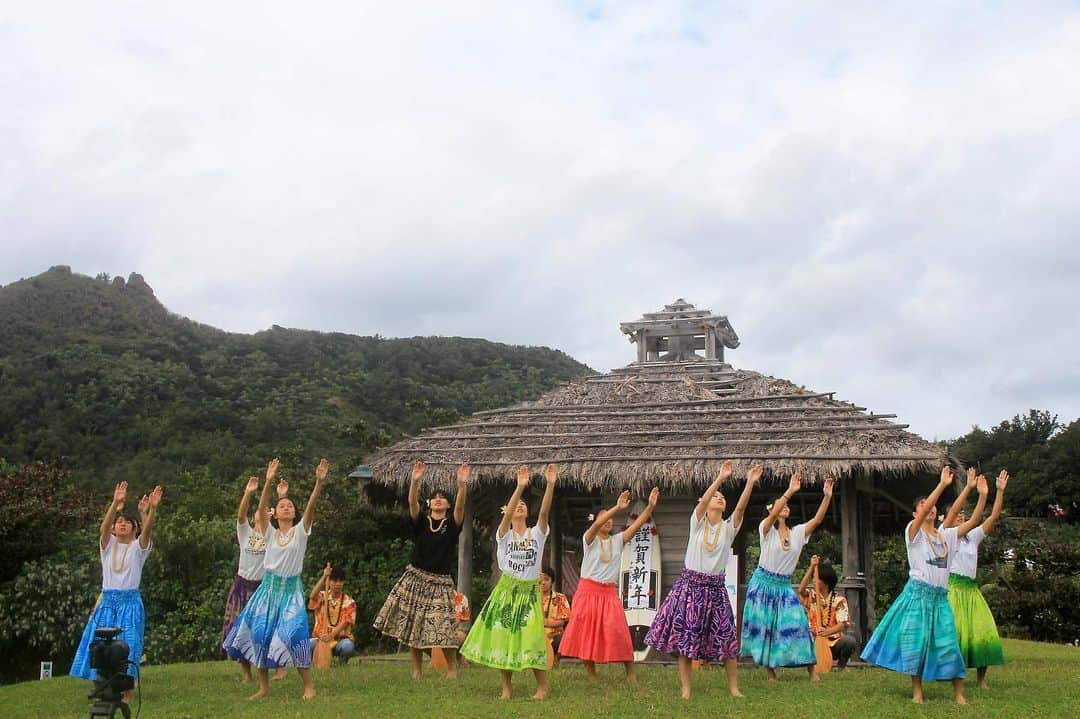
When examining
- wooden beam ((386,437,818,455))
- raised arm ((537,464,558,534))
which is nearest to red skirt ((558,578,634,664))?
raised arm ((537,464,558,534))

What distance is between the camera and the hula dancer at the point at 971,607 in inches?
361

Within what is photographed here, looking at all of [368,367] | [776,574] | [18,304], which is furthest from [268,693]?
[18,304]

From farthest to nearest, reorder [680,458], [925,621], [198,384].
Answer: [198,384] < [680,458] < [925,621]

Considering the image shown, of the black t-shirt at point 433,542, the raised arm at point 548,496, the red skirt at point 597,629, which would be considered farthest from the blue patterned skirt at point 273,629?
the red skirt at point 597,629

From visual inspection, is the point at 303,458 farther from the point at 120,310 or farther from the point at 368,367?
the point at 120,310

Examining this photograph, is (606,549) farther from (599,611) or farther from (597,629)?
(597,629)

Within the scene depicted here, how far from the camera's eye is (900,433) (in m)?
14.1

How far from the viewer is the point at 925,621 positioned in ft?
28.2

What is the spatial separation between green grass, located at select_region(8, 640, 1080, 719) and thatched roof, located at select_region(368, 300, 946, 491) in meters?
2.93

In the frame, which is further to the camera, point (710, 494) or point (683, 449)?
point (683, 449)

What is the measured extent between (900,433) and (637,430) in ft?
11.7

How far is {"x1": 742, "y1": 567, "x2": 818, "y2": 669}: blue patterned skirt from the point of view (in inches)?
388

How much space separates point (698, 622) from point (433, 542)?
2594mm

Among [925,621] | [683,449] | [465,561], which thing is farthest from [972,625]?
[465,561]
